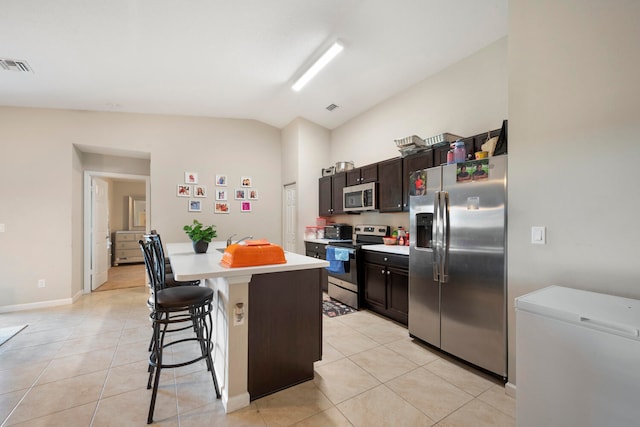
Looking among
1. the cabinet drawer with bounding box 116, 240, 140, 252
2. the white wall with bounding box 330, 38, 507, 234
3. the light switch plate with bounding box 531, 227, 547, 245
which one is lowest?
the cabinet drawer with bounding box 116, 240, 140, 252

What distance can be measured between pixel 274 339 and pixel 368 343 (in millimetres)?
1237

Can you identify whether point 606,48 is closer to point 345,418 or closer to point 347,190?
point 345,418

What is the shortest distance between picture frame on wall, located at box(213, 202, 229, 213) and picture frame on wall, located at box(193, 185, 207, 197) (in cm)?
28

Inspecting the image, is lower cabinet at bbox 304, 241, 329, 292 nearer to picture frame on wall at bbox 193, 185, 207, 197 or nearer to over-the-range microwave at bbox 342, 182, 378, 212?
over-the-range microwave at bbox 342, 182, 378, 212

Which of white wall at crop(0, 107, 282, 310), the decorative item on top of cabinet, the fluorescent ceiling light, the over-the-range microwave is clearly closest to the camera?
the fluorescent ceiling light

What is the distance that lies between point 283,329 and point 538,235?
1862 millimetres

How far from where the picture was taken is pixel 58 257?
408cm

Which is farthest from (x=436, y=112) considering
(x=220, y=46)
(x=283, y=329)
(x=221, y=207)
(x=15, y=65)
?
(x=15, y=65)

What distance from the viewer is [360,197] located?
4.29 m

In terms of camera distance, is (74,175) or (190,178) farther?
(190,178)

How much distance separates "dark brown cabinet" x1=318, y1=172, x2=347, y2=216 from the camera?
4730mm

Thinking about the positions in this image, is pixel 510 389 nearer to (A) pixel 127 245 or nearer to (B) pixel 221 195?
(B) pixel 221 195

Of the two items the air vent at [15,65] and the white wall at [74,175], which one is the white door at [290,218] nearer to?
the white wall at [74,175]

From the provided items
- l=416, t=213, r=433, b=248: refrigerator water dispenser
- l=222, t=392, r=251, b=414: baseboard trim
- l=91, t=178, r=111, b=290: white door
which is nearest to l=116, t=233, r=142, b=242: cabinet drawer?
l=91, t=178, r=111, b=290: white door
